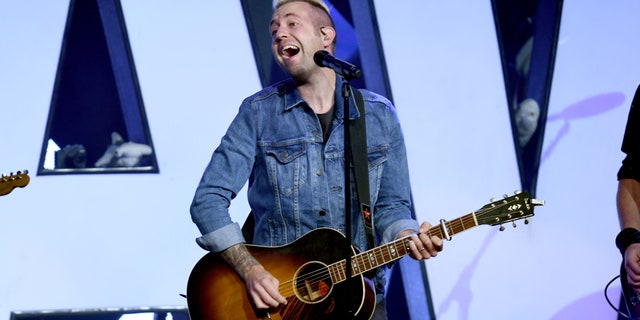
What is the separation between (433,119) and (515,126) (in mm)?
541

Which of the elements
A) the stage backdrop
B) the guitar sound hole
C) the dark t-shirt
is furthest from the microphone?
the stage backdrop

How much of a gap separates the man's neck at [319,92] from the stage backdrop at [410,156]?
53.9 inches

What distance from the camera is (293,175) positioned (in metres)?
3.72

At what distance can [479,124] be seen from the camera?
5.38 m

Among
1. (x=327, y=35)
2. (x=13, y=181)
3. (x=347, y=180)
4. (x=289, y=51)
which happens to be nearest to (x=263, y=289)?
(x=347, y=180)

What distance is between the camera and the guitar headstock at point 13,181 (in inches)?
183

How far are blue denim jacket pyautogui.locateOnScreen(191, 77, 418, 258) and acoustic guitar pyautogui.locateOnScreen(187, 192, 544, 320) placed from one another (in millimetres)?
117

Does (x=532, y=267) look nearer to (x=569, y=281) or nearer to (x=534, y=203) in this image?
(x=569, y=281)

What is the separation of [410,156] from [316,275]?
1881 mm

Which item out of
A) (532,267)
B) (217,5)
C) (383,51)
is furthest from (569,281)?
(217,5)

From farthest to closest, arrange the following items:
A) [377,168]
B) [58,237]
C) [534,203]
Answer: [58,237] < [377,168] < [534,203]

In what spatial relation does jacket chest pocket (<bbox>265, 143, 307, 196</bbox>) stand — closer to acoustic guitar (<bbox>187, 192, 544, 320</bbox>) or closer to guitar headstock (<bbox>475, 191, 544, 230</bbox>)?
acoustic guitar (<bbox>187, 192, 544, 320</bbox>)

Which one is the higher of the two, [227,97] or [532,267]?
[227,97]

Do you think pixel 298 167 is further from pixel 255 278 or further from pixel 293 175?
pixel 255 278
